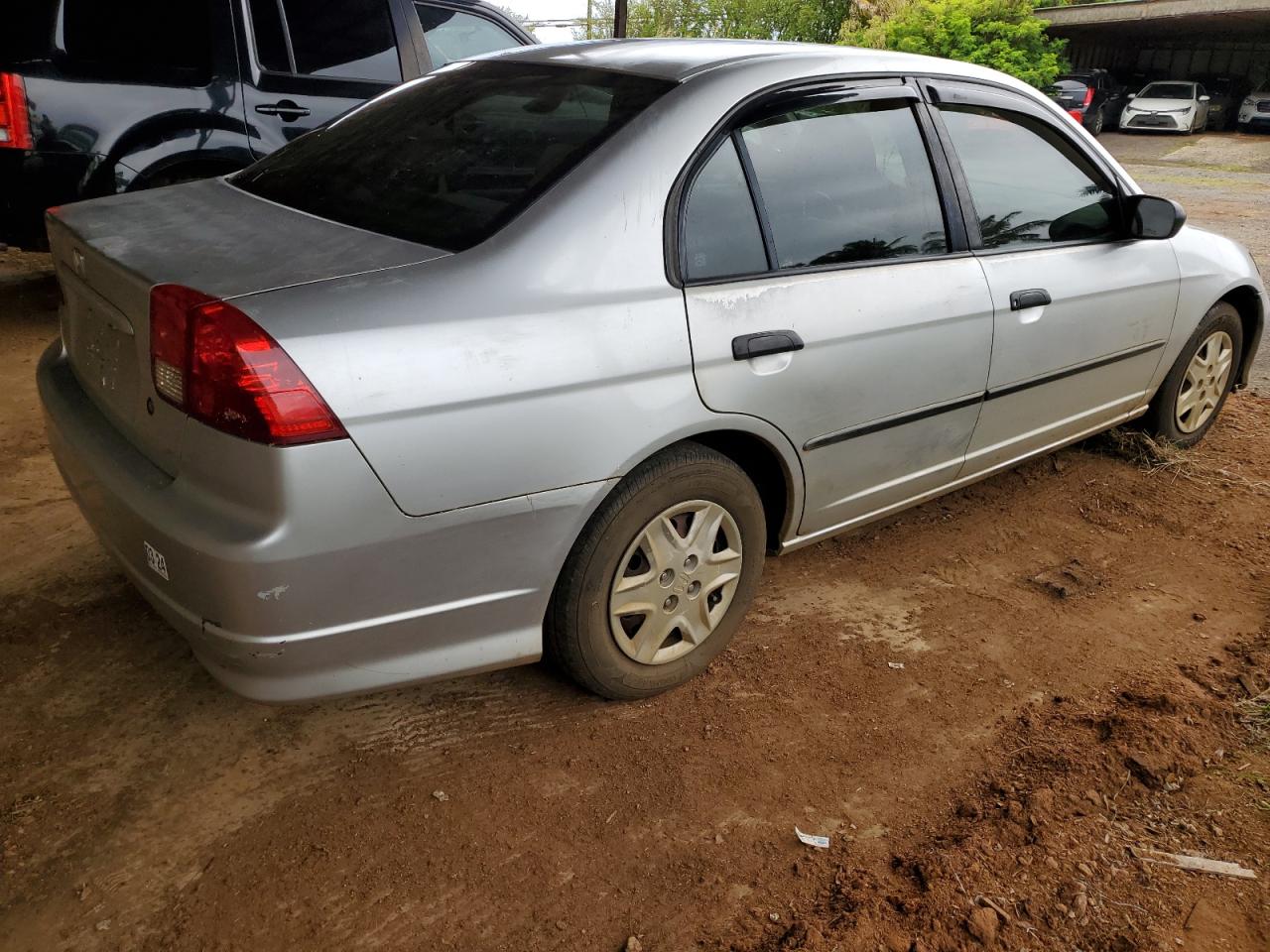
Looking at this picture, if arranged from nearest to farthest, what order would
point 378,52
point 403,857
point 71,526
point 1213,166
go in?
point 403,857 < point 71,526 < point 378,52 < point 1213,166

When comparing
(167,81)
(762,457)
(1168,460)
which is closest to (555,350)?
(762,457)

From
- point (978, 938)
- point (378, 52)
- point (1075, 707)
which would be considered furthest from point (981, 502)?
point (378, 52)

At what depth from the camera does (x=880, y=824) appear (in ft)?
7.80

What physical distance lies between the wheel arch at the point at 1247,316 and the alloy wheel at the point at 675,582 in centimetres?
302

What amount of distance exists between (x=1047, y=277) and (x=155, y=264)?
2.72 metres

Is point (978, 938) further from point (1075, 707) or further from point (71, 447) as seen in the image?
point (71, 447)

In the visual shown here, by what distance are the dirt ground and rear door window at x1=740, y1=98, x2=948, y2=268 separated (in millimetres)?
1171

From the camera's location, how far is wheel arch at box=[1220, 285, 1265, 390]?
4535mm

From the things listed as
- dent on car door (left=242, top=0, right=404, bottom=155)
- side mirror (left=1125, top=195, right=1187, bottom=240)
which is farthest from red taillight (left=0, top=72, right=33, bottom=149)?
side mirror (left=1125, top=195, right=1187, bottom=240)

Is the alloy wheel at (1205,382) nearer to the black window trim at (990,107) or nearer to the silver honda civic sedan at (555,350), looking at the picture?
the black window trim at (990,107)

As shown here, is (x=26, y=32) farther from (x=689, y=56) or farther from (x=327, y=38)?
(x=689, y=56)

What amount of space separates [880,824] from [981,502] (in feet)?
6.79

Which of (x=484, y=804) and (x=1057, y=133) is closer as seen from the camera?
(x=484, y=804)

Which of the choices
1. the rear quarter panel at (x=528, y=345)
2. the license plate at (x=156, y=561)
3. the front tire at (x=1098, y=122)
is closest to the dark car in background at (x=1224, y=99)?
the front tire at (x=1098, y=122)
